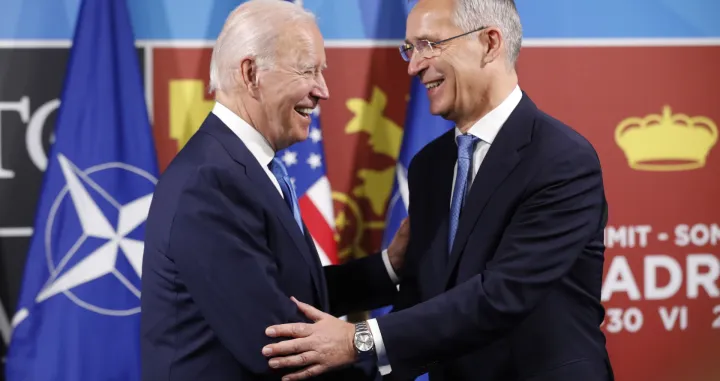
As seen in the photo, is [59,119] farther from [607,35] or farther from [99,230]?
[607,35]

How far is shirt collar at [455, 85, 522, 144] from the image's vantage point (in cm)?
219

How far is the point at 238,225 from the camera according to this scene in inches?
72.9

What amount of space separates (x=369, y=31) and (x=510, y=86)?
1.19 m

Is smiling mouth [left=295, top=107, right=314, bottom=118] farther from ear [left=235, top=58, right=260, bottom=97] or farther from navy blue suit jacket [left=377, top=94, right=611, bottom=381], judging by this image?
navy blue suit jacket [left=377, top=94, right=611, bottom=381]

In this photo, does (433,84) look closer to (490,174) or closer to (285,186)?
(490,174)

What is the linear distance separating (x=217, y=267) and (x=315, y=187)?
127cm

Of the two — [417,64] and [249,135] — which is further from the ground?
[417,64]

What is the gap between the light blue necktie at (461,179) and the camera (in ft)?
7.05

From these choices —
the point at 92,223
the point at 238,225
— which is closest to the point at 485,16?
the point at 238,225

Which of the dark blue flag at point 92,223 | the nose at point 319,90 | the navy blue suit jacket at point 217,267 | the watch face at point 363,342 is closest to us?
the navy blue suit jacket at point 217,267

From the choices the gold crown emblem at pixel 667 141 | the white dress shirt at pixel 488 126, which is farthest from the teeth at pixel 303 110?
the gold crown emblem at pixel 667 141

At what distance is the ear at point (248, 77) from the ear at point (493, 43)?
59 cm

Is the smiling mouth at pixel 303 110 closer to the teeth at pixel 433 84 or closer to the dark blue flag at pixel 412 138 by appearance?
the teeth at pixel 433 84

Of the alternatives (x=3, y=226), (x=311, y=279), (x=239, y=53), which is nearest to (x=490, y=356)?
(x=311, y=279)
